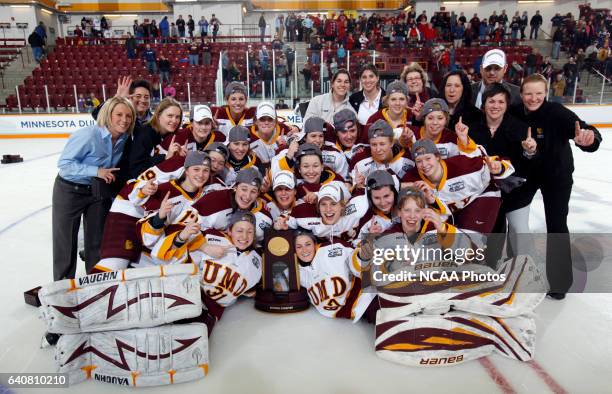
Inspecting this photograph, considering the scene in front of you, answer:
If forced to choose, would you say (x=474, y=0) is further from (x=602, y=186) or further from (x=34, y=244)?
(x=34, y=244)

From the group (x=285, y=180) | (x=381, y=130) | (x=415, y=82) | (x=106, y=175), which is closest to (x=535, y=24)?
(x=415, y=82)

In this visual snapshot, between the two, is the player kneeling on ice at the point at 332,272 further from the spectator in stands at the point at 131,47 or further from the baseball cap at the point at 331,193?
the spectator in stands at the point at 131,47

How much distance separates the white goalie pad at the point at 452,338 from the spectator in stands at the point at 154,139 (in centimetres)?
199

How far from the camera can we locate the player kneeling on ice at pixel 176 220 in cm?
256

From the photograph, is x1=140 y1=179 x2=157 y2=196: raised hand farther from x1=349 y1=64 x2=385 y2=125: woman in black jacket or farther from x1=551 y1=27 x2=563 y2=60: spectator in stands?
x1=551 y1=27 x2=563 y2=60: spectator in stands

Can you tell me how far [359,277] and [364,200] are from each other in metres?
0.52

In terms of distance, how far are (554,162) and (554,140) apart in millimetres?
141

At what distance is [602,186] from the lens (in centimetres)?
570

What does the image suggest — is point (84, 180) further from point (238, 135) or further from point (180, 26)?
point (180, 26)

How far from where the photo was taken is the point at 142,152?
3.10 metres

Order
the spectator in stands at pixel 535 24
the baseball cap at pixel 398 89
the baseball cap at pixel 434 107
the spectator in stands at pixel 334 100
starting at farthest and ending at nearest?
the spectator in stands at pixel 535 24
the spectator in stands at pixel 334 100
the baseball cap at pixel 398 89
the baseball cap at pixel 434 107

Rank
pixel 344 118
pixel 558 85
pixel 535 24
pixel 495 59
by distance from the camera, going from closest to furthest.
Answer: pixel 495 59, pixel 344 118, pixel 558 85, pixel 535 24

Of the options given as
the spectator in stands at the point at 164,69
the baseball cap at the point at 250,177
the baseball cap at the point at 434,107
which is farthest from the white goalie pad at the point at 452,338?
the spectator in stands at the point at 164,69

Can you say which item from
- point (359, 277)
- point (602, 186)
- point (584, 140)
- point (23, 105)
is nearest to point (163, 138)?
point (359, 277)
